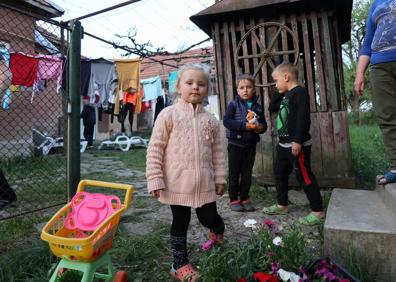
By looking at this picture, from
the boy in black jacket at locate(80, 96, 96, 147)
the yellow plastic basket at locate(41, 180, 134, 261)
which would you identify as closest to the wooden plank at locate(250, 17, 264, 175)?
the yellow plastic basket at locate(41, 180, 134, 261)

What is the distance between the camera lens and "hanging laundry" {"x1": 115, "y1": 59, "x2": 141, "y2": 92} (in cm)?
880

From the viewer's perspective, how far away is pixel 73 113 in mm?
2967

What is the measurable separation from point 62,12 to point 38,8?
2.30 feet

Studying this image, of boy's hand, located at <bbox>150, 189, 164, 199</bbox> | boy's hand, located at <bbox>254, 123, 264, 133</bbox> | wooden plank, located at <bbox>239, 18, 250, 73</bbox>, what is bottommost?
boy's hand, located at <bbox>150, 189, 164, 199</bbox>

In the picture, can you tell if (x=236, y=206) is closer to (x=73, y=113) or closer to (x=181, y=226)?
(x=181, y=226)

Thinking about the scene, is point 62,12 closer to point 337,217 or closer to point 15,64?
point 15,64

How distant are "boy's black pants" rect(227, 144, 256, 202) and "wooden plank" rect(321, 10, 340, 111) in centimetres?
142

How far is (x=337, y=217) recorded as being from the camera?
7.22ft

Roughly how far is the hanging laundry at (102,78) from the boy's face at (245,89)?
19.2 ft

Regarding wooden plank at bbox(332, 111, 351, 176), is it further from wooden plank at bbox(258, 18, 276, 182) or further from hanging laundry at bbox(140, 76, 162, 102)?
hanging laundry at bbox(140, 76, 162, 102)

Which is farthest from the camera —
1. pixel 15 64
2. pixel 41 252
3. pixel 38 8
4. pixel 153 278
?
pixel 38 8

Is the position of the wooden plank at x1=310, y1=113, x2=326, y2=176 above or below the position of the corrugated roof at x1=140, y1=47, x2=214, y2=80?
below

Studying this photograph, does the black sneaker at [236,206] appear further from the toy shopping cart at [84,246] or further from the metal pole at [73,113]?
the toy shopping cart at [84,246]

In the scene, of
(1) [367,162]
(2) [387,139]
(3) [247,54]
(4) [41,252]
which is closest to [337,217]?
(2) [387,139]
